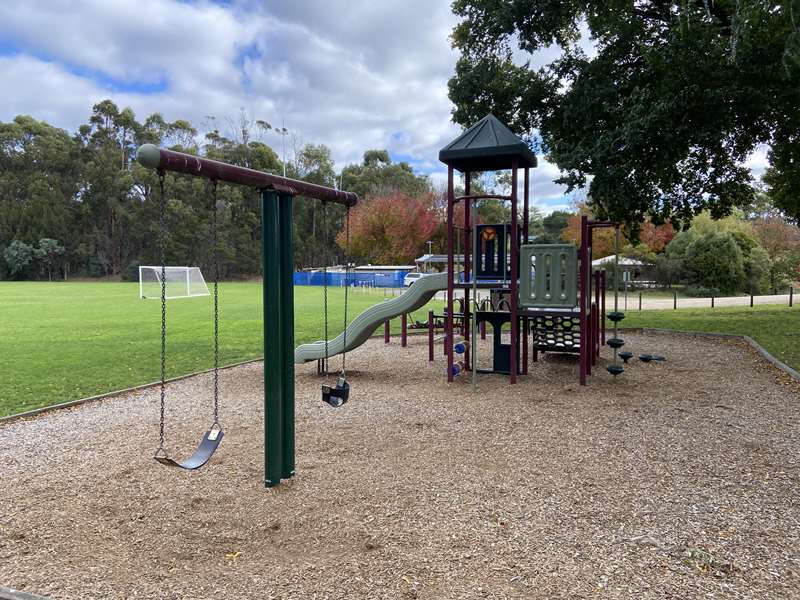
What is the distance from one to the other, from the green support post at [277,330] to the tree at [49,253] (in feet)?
210

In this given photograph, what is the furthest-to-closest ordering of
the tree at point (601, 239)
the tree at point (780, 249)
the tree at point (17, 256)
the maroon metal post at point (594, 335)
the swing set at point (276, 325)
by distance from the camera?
1. the tree at point (17, 256)
2. the tree at point (601, 239)
3. the tree at point (780, 249)
4. the maroon metal post at point (594, 335)
5. the swing set at point (276, 325)

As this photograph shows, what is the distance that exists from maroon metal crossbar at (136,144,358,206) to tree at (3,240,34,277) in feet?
210

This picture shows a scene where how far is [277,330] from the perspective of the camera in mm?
4184

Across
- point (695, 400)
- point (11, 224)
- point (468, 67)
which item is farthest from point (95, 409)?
point (11, 224)

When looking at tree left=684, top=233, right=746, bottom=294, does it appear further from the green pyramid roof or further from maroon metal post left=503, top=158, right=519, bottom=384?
maroon metal post left=503, top=158, right=519, bottom=384

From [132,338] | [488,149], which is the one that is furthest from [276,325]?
[132,338]

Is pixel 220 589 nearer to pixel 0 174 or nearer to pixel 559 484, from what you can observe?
pixel 559 484

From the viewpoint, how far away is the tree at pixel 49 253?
189 ft

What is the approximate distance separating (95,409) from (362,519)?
15.6 ft

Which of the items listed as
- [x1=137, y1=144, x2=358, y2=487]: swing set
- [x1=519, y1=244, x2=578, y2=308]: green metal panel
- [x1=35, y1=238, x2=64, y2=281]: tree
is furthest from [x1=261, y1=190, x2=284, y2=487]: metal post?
[x1=35, y1=238, x2=64, y2=281]: tree

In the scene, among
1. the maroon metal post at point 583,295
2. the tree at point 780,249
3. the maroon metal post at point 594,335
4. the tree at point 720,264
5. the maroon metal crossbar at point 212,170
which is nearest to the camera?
the maroon metal crossbar at point 212,170

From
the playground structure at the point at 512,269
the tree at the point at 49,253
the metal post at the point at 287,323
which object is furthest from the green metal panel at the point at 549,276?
the tree at the point at 49,253

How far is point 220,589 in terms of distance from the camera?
288cm

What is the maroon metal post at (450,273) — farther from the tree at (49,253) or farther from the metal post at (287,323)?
the tree at (49,253)
